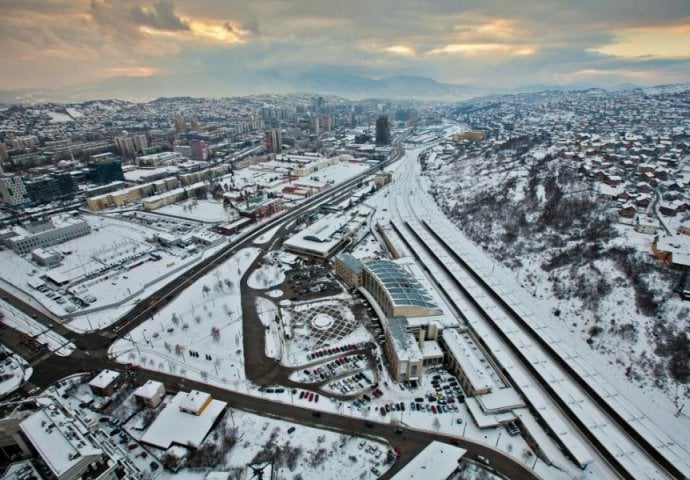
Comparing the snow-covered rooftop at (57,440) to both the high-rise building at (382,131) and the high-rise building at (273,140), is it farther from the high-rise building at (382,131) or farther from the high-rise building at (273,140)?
the high-rise building at (382,131)

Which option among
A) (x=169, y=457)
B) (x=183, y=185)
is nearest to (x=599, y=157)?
(x=169, y=457)

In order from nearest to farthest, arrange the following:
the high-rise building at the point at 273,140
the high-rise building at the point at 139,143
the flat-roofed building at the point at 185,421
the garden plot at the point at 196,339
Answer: the flat-roofed building at the point at 185,421 → the garden plot at the point at 196,339 → the high-rise building at the point at 139,143 → the high-rise building at the point at 273,140

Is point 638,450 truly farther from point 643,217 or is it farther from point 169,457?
point 643,217

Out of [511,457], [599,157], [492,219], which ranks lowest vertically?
[511,457]

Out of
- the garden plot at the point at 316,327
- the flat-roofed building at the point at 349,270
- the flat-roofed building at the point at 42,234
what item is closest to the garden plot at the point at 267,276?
the garden plot at the point at 316,327

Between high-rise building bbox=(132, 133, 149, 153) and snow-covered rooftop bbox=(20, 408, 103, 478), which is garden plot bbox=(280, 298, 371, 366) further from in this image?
high-rise building bbox=(132, 133, 149, 153)

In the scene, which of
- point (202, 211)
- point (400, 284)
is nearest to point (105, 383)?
point (400, 284)
